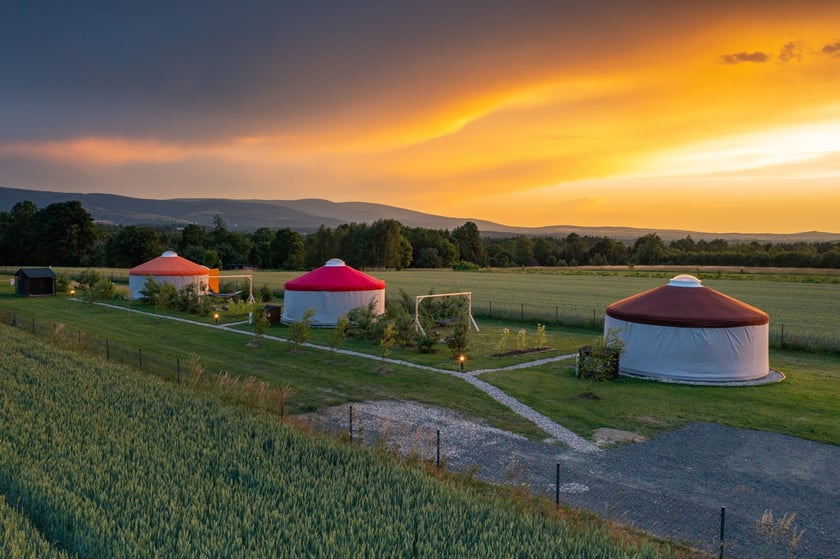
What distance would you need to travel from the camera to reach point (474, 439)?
1079 cm

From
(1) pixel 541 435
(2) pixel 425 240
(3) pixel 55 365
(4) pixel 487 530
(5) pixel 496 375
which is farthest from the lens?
(2) pixel 425 240

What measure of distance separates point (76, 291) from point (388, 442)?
35.9 meters

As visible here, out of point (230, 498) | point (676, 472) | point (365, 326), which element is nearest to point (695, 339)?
point (676, 472)

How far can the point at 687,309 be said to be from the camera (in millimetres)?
16438

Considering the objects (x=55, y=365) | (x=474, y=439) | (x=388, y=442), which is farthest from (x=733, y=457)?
(x=55, y=365)

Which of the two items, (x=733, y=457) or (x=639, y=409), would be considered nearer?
(x=733, y=457)

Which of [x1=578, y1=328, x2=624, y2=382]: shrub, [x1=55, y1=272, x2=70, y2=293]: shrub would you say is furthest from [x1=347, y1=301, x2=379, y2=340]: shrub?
[x1=55, y1=272, x2=70, y2=293]: shrub

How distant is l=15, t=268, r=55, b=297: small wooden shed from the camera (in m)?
36.3

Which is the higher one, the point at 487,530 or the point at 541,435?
the point at 487,530

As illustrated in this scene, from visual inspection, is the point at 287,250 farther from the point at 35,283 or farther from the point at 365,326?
the point at 365,326

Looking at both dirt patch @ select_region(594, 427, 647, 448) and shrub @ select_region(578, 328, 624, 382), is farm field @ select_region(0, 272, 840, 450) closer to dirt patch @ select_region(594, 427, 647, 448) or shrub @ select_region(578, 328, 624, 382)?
dirt patch @ select_region(594, 427, 647, 448)

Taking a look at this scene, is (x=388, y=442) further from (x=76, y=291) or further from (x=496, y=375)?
(x=76, y=291)

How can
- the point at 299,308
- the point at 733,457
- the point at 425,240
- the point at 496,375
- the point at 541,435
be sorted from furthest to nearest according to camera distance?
1. the point at 425,240
2. the point at 299,308
3. the point at 496,375
4. the point at 541,435
5. the point at 733,457

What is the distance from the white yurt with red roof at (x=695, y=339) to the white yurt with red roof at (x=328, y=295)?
38.6ft
